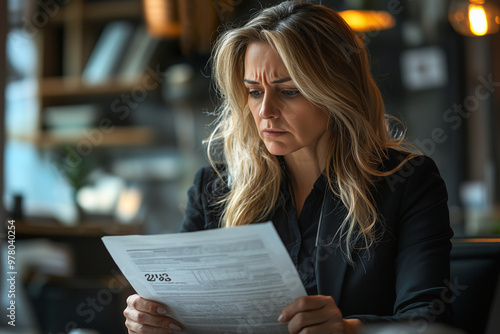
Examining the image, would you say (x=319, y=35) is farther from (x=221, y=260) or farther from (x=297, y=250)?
(x=221, y=260)

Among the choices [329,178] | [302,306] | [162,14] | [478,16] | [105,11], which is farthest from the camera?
[105,11]

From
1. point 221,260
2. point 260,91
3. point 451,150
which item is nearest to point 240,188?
point 260,91

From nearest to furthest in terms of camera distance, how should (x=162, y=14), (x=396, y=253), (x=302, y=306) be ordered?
(x=302, y=306), (x=396, y=253), (x=162, y=14)

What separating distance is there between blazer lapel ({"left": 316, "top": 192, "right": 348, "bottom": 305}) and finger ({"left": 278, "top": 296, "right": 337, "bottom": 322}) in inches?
13.5

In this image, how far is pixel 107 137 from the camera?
450 cm

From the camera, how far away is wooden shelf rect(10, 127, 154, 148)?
4.43m

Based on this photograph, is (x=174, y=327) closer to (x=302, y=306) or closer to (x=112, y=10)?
(x=302, y=306)

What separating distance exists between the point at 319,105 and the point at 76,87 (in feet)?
11.1

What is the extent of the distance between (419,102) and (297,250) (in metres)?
3.11

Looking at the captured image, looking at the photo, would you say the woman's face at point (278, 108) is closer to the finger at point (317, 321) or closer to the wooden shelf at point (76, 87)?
the finger at point (317, 321)

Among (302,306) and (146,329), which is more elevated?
(302,306)

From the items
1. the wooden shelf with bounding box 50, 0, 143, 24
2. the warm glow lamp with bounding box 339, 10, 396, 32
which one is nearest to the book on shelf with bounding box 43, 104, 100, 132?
the wooden shelf with bounding box 50, 0, 143, 24

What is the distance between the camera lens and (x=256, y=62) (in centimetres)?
154

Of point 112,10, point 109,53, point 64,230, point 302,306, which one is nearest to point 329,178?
point 302,306
